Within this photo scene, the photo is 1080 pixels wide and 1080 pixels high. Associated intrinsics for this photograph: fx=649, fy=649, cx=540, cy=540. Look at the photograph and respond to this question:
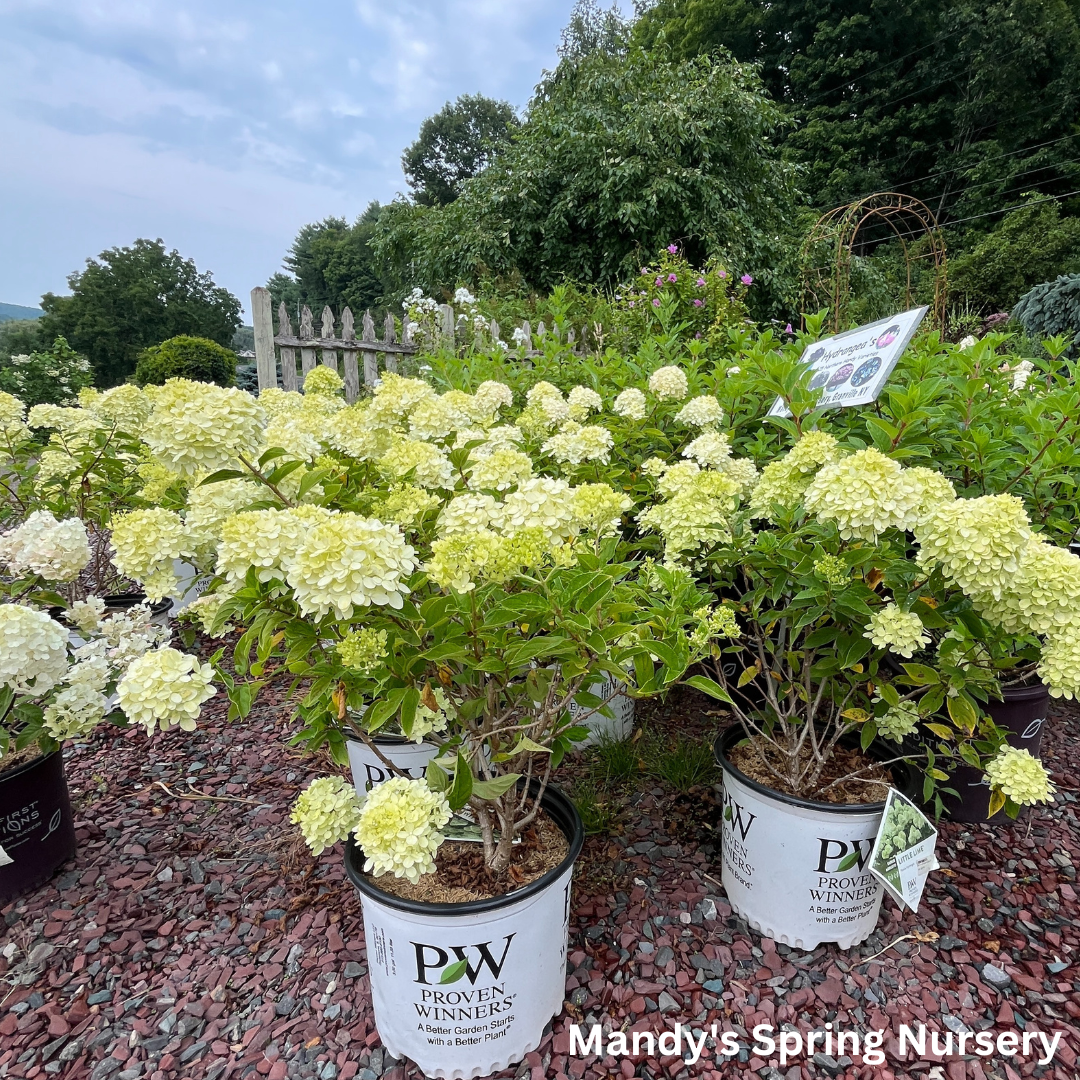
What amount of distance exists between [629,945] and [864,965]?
60cm

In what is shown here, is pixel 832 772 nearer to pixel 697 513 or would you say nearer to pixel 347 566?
pixel 697 513

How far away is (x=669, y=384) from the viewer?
2240 millimetres

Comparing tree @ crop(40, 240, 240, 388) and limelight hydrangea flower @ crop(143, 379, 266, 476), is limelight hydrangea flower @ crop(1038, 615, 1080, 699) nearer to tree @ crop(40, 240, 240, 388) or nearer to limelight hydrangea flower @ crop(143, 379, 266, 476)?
limelight hydrangea flower @ crop(143, 379, 266, 476)

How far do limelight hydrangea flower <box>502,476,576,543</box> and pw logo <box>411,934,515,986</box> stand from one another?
84 cm

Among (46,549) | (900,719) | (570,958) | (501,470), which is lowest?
(570,958)

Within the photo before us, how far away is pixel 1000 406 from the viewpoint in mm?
2094

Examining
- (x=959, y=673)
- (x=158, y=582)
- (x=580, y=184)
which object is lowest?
(x=959, y=673)

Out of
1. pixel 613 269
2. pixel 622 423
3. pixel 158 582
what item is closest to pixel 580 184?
pixel 613 269

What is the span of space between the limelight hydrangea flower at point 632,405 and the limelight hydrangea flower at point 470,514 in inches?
42.3

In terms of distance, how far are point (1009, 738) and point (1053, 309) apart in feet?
29.6

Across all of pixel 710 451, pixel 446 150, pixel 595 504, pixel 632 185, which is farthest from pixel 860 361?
pixel 446 150

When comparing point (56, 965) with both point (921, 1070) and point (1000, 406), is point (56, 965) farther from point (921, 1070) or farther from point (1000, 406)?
point (1000, 406)

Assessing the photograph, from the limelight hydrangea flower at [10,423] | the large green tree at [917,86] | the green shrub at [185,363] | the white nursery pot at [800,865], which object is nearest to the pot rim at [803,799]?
the white nursery pot at [800,865]

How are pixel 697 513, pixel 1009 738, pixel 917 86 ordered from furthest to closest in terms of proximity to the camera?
pixel 917 86
pixel 1009 738
pixel 697 513
